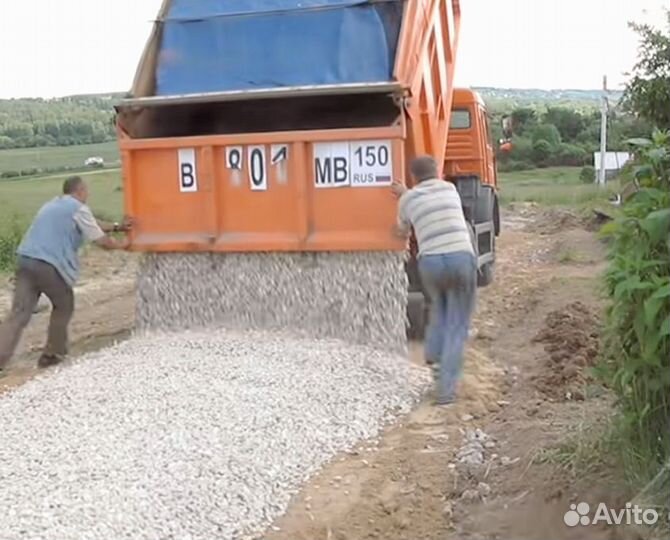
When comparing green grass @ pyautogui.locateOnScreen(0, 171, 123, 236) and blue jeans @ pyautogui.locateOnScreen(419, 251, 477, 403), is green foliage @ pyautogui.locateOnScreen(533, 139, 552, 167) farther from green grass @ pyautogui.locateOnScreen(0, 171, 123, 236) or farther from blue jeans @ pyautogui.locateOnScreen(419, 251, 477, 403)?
blue jeans @ pyautogui.locateOnScreen(419, 251, 477, 403)

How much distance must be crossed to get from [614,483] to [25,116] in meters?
27.6

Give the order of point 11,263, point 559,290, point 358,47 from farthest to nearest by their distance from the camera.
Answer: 1. point 11,263
2. point 559,290
3. point 358,47

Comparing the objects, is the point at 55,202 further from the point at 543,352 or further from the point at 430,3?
the point at 543,352

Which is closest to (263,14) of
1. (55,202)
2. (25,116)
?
(55,202)

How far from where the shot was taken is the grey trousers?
26.7ft

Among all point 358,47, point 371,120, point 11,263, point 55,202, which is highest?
point 358,47

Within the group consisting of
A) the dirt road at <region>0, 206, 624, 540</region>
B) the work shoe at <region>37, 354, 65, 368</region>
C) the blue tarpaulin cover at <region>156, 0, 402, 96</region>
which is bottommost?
the work shoe at <region>37, 354, 65, 368</region>

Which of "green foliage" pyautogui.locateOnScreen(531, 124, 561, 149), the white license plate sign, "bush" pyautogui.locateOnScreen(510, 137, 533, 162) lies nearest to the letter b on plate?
the white license plate sign

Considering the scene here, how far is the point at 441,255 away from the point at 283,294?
1.31m

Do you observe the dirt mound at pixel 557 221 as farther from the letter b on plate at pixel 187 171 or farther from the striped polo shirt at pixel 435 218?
the striped polo shirt at pixel 435 218

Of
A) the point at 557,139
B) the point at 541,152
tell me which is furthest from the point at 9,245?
the point at 557,139

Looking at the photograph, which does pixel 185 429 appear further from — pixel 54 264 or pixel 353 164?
pixel 54 264

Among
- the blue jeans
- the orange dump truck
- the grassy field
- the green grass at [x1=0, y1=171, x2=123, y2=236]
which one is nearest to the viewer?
the blue jeans

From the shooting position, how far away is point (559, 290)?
36.8 ft
